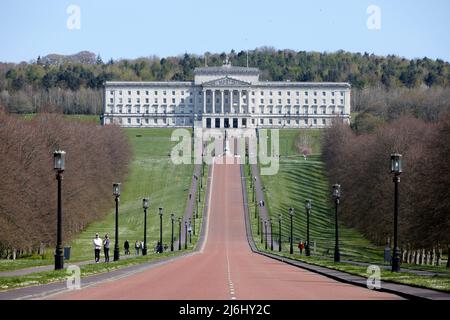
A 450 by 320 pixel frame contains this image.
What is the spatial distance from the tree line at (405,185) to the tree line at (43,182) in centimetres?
2084

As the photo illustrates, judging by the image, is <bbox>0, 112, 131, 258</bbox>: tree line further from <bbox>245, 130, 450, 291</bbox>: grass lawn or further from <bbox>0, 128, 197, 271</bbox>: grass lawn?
<bbox>245, 130, 450, 291</bbox>: grass lawn

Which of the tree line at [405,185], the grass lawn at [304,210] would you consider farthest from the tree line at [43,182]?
the tree line at [405,185]

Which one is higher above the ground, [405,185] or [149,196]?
[405,185]

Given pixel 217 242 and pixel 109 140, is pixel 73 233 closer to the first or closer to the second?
pixel 217 242

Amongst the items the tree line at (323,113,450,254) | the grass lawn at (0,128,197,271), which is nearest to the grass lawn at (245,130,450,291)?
the tree line at (323,113,450,254)

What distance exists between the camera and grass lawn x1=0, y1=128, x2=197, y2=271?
83.0 meters

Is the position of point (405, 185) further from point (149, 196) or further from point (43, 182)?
point (149, 196)

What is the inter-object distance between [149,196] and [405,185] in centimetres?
5019

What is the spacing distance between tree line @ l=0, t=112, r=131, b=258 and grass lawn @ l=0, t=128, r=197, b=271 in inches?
58.8

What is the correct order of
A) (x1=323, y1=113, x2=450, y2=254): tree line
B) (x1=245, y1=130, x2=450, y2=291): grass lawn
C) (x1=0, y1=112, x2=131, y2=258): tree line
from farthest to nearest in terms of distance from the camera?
(x1=245, y1=130, x2=450, y2=291): grass lawn < (x1=0, y1=112, x2=131, y2=258): tree line < (x1=323, y1=113, x2=450, y2=254): tree line

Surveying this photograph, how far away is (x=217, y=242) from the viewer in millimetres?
81438

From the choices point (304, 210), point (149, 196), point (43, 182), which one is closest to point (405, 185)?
point (43, 182)

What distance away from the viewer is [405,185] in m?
64.0

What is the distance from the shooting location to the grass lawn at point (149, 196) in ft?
272
